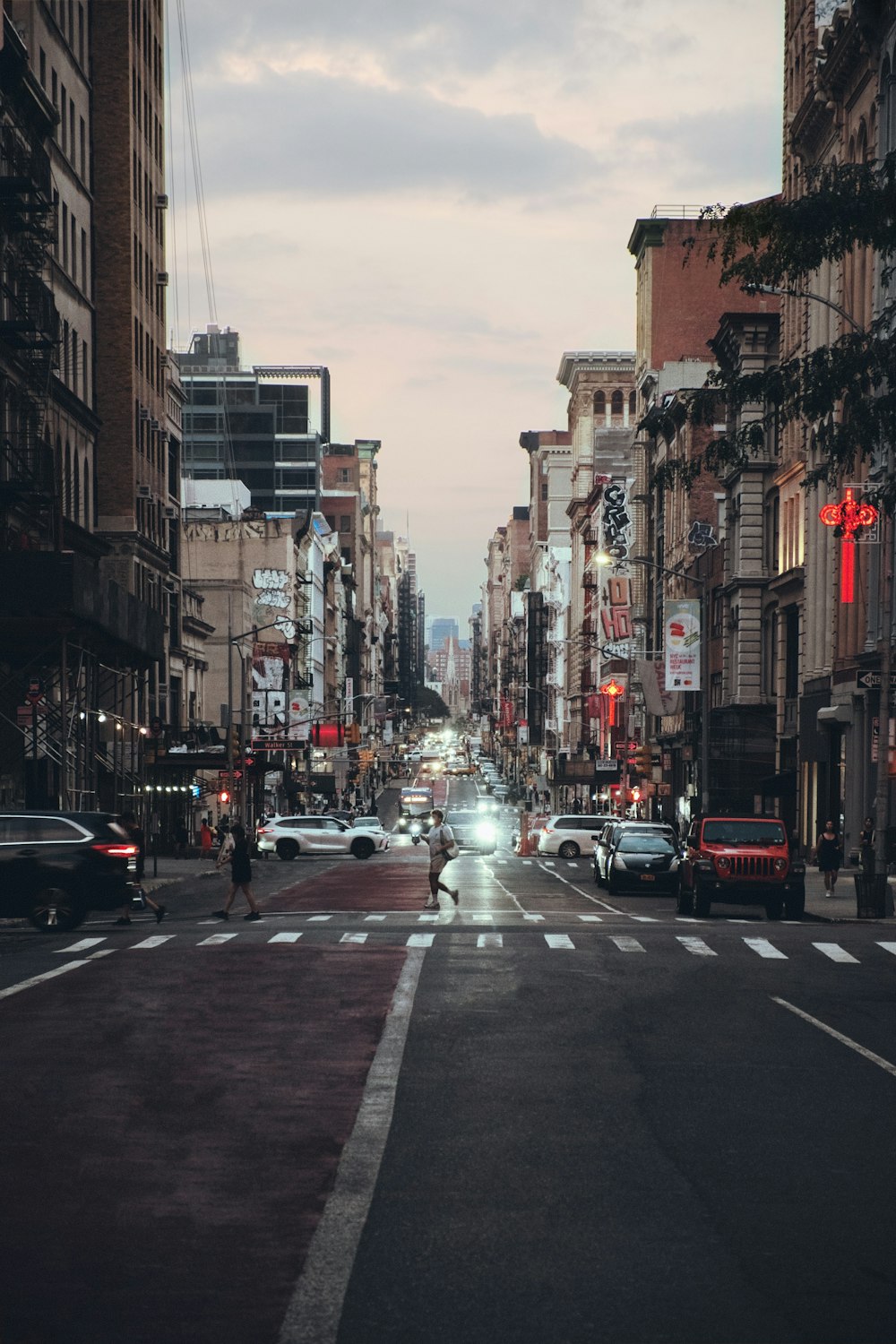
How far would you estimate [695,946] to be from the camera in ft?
83.1

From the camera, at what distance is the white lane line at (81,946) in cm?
2406

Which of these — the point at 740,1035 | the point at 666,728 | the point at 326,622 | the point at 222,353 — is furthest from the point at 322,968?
the point at 222,353

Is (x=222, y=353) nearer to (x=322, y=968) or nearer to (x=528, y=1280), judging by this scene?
(x=322, y=968)

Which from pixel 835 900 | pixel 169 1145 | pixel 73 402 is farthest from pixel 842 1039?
pixel 73 402

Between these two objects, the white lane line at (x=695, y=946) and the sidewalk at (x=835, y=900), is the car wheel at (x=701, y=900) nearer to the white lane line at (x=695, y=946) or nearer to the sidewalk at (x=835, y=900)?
the sidewalk at (x=835, y=900)

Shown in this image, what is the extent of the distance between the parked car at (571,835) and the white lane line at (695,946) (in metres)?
38.8

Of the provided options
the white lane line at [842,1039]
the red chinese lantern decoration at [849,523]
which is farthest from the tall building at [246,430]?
the white lane line at [842,1039]

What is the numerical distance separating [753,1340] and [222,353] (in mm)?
180989

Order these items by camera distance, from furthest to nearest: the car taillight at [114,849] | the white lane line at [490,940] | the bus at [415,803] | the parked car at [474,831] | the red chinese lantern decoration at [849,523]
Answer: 1. the bus at [415,803]
2. the parked car at [474,831]
3. the red chinese lantern decoration at [849,523]
4. the car taillight at [114,849]
5. the white lane line at [490,940]

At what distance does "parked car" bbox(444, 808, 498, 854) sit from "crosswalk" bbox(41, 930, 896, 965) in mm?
43486

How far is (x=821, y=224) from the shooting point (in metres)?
24.3

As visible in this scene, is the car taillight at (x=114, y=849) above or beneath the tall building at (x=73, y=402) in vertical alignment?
beneath

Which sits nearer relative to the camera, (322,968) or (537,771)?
(322,968)

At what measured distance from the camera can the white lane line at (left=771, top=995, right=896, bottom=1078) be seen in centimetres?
1441
